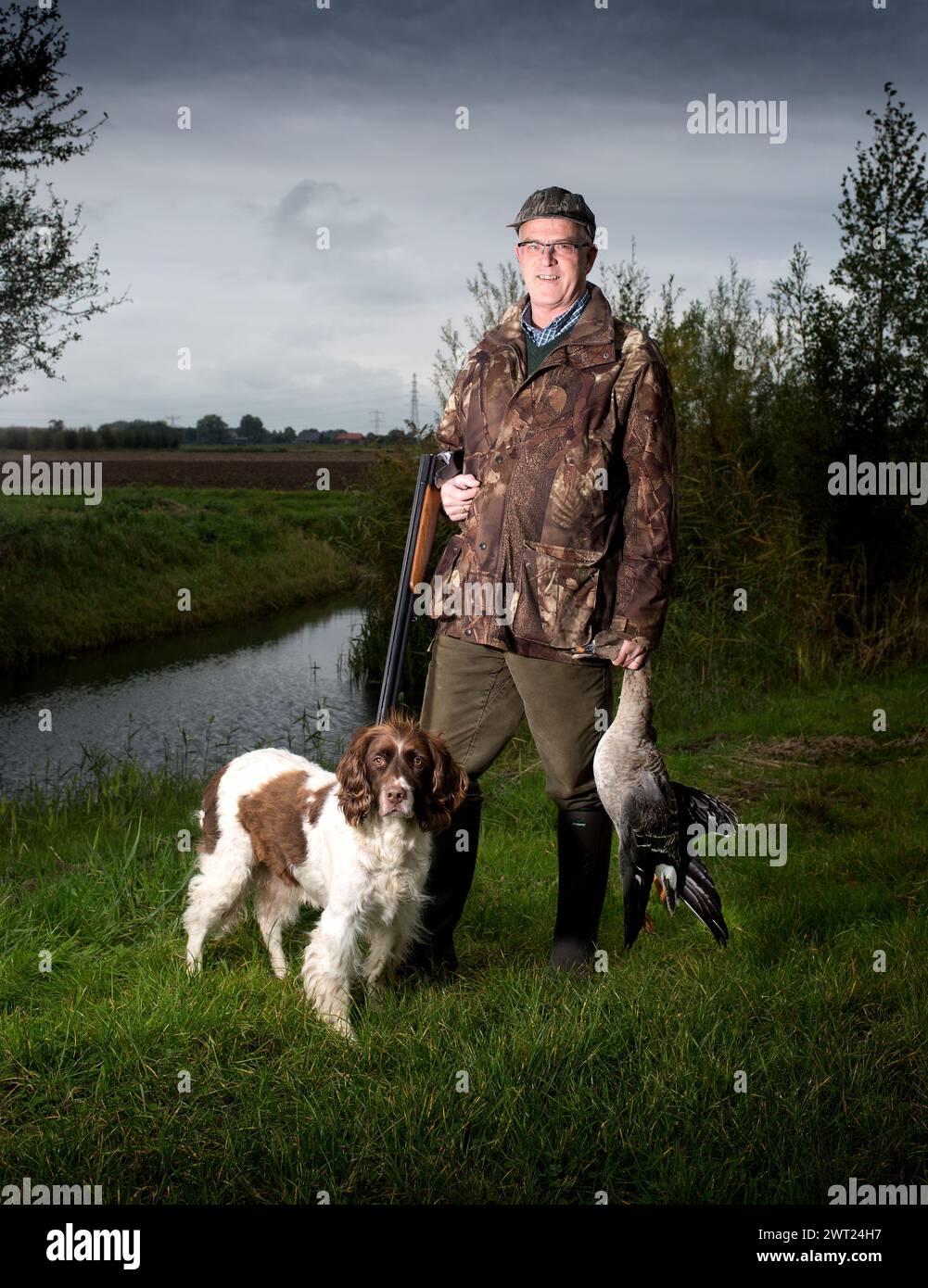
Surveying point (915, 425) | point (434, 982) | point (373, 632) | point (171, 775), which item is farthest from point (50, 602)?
point (434, 982)

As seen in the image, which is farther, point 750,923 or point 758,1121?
point 750,923

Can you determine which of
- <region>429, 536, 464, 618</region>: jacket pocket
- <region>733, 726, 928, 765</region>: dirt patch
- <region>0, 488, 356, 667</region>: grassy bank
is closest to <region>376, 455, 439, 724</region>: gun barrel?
<region>429, 536, 464, 618</region>: jacket pocket

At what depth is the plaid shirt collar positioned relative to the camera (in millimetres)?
3979

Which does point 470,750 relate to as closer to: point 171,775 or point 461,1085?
point 461,1085

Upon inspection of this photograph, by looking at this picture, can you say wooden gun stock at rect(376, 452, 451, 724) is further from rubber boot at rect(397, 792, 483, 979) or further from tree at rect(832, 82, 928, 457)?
tree at rect(832, 82, 928, 457)

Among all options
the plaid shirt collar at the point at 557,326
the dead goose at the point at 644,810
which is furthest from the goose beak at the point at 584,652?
the plaid shirt collar at the point at 557,326

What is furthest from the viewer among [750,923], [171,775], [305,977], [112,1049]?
[171,775]

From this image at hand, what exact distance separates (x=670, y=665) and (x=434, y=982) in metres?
6.56

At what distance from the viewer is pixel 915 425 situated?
11.6m

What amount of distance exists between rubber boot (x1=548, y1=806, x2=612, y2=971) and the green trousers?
63 millimetres

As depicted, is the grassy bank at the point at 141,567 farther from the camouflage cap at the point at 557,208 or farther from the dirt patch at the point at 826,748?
the camouflage cap at the point at 557,208

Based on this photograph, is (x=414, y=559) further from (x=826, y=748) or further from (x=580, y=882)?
(x=826, y=748)

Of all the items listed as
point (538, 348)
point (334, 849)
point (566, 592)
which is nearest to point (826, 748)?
point (566, 592)

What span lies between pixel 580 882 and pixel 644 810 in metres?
0.62
